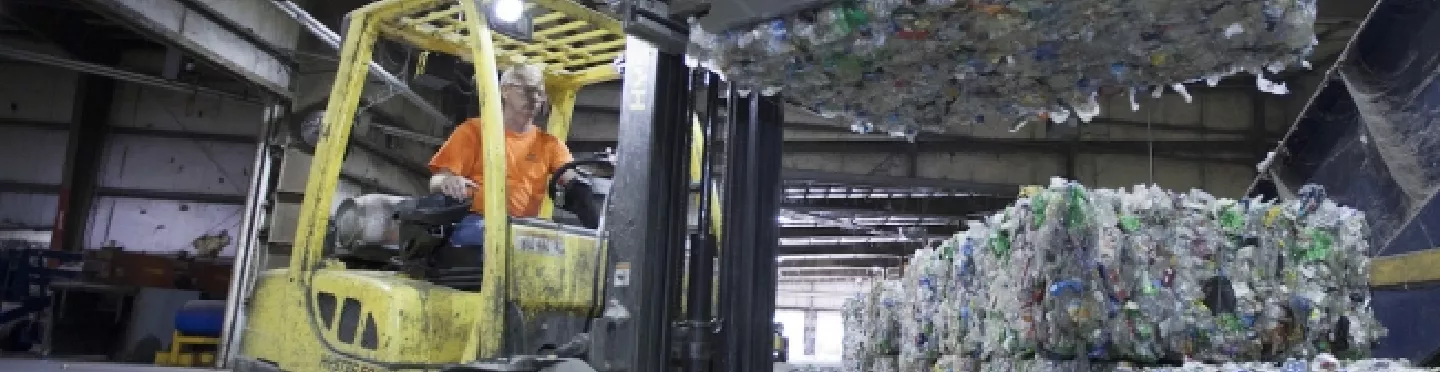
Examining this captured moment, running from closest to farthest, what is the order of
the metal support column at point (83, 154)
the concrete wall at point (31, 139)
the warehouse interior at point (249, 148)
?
the warehouse interior at point (249, 148), the metal support column at point (83, 154), the concrete wall at point (31, 139)

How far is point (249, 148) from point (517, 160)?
11.5 metres

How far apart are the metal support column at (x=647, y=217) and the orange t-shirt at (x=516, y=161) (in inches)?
24.4

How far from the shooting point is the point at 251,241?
971 centimetres

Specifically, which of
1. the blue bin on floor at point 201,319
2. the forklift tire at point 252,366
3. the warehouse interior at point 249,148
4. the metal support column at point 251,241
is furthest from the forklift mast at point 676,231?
the blue bin on floor at point 201,319

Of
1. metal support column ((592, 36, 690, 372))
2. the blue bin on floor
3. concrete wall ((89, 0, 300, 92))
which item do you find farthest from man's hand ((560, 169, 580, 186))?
the blue bin on floor

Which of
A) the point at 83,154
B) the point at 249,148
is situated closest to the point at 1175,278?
the point at 249,148

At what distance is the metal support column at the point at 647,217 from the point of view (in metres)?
2.81

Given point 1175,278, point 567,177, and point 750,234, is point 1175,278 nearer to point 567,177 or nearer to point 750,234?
point 750,234

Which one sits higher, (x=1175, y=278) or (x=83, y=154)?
(x=83, y=154)

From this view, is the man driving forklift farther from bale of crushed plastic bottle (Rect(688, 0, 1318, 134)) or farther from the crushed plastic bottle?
the crushed plastic bottle

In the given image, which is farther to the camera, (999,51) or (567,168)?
(567,168)

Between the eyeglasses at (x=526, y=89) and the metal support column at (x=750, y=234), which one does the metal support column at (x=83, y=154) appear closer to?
the eyeglasses at (x=526, y=89)

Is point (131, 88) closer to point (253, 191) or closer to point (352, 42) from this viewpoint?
point (253, 191)

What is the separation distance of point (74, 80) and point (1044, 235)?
47.7ft
